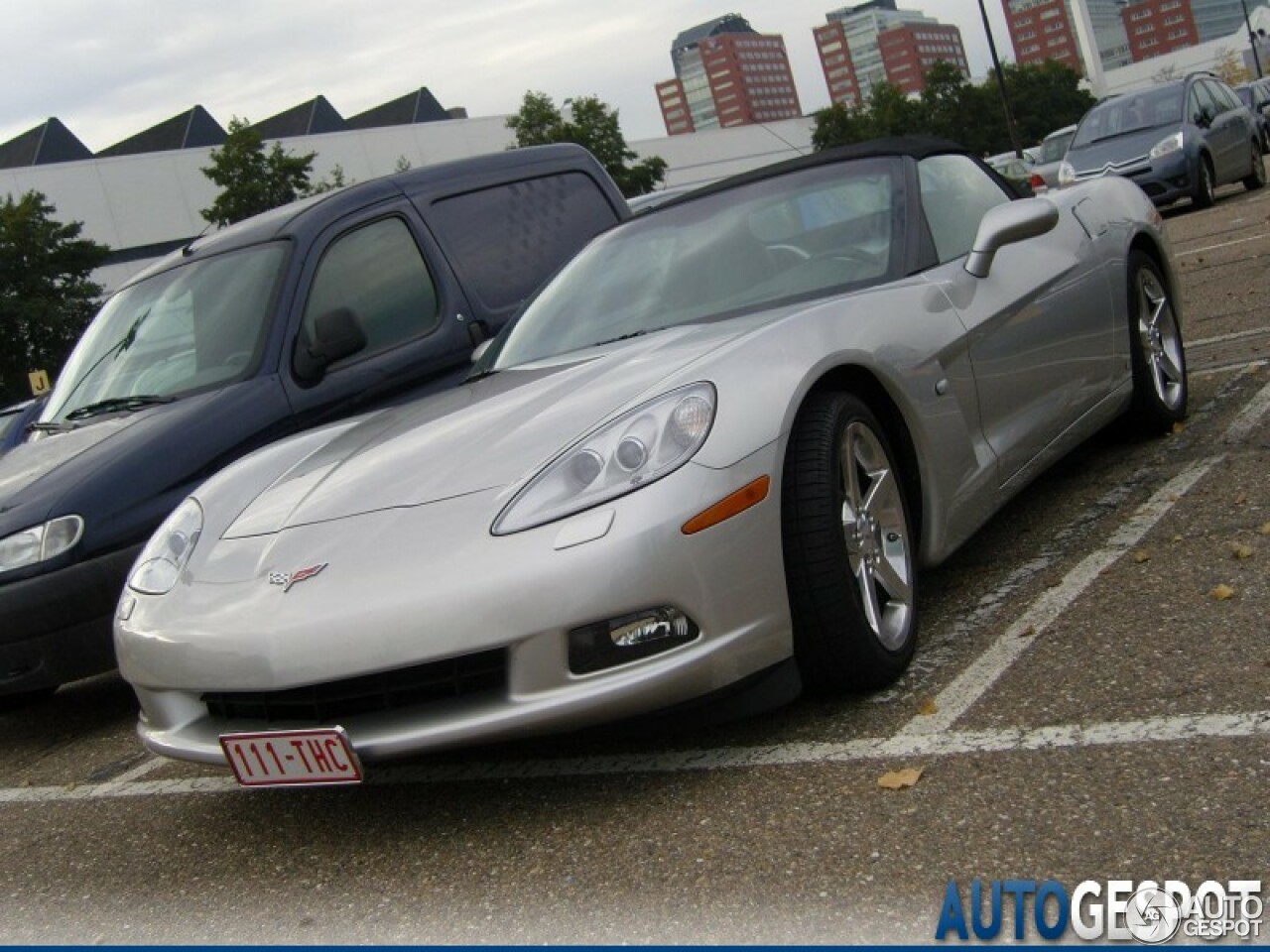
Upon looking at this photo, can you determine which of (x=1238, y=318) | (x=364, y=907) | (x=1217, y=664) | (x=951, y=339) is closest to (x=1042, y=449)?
(x=951, y=339)

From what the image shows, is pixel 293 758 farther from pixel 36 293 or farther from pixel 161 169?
pixel 161 169

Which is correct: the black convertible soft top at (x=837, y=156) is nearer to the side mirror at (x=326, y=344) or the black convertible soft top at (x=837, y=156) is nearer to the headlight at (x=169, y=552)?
the side mirror at (x=326, y=344)

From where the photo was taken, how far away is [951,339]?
4.25 metres

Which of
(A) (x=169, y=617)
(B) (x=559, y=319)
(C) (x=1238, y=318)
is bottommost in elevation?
(C) (x=1238, y=318)

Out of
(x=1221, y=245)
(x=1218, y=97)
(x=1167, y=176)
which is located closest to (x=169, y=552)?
(x=1221, y=245)

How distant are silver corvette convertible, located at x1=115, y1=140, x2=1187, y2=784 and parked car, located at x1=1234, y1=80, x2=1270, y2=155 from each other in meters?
22.0

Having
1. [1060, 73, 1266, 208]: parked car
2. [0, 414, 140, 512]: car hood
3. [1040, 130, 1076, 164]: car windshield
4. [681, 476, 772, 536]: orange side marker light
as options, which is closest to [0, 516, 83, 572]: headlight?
[0, 414, 140, 512]: car hood

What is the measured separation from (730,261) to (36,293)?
33.2 metres

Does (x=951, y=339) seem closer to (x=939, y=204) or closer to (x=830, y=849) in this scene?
(x=939, y=204)

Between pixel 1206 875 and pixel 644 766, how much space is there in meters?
1.39

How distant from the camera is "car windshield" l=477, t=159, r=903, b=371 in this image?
4438 mm

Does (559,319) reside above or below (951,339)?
above

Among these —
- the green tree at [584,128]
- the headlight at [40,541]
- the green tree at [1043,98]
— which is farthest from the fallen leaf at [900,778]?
the green tree at [1043,98]

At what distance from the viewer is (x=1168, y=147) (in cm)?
1758
